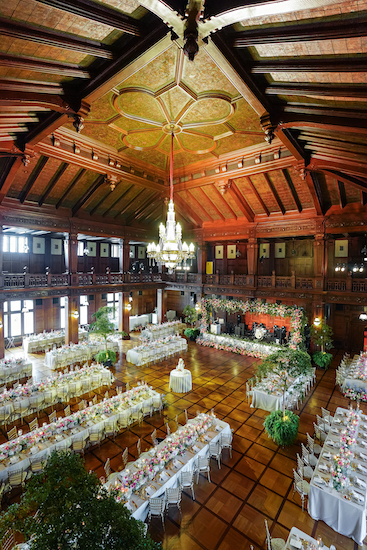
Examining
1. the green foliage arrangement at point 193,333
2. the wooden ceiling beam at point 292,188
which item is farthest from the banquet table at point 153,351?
the wooden ceiling beam at point 292,188

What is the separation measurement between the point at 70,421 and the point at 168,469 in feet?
11.3

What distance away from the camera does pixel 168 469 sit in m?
6.14

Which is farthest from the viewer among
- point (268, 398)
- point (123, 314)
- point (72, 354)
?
point (123, 314)

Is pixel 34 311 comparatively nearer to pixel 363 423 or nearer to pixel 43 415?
pixel 43 415

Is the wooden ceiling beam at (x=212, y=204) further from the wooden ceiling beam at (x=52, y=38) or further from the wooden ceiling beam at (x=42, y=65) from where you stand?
the wooden ceiling beam at (x=52, y=38)

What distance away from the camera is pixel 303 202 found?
14266mm

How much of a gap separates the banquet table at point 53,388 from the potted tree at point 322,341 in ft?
34.1

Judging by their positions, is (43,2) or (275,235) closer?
(43,2)

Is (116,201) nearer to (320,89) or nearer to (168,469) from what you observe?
(320,89)

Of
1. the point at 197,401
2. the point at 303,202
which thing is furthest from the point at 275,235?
the point at 197,401

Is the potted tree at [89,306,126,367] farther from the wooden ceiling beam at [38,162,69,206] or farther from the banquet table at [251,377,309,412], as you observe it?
the banquet table at [251,377,309,412]

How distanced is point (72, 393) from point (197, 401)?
503 cm

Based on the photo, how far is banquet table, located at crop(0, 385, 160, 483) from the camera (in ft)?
21.2

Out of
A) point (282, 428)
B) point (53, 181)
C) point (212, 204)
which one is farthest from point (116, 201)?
point (282, 428)
